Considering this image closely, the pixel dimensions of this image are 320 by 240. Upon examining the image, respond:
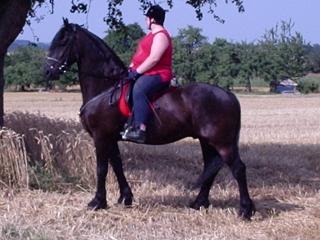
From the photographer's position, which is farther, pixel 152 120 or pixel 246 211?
pixel 246 211

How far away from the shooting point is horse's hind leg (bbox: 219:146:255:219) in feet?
31.5

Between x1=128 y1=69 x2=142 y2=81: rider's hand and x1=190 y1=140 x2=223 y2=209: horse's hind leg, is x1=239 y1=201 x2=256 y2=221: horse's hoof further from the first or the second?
x1=128 y1=69 x2=142 y2=81: rider's hand

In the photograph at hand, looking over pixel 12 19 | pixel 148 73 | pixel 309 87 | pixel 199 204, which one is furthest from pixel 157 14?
pixel 309 87

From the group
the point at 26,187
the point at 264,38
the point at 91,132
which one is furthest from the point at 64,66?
the point at 264,38

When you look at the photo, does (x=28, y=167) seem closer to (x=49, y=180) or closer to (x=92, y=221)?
(x=49, y=180)

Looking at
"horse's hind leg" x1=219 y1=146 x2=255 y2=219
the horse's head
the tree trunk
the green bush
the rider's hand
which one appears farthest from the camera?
the green bush

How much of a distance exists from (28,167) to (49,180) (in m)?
0.35

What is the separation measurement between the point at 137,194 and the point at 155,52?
2.49m

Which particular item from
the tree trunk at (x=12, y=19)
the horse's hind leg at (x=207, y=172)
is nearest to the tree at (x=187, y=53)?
the tree trunk at (x=12, y=19)

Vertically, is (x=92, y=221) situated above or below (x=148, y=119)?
below

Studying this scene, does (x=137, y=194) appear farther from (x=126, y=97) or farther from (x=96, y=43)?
(x=96, y=43)

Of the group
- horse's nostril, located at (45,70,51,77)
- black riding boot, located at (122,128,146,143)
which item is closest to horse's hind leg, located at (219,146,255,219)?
black riding boot, located at (122,128,146,143)

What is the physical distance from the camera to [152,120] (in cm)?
951

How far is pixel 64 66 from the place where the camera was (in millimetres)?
9867
